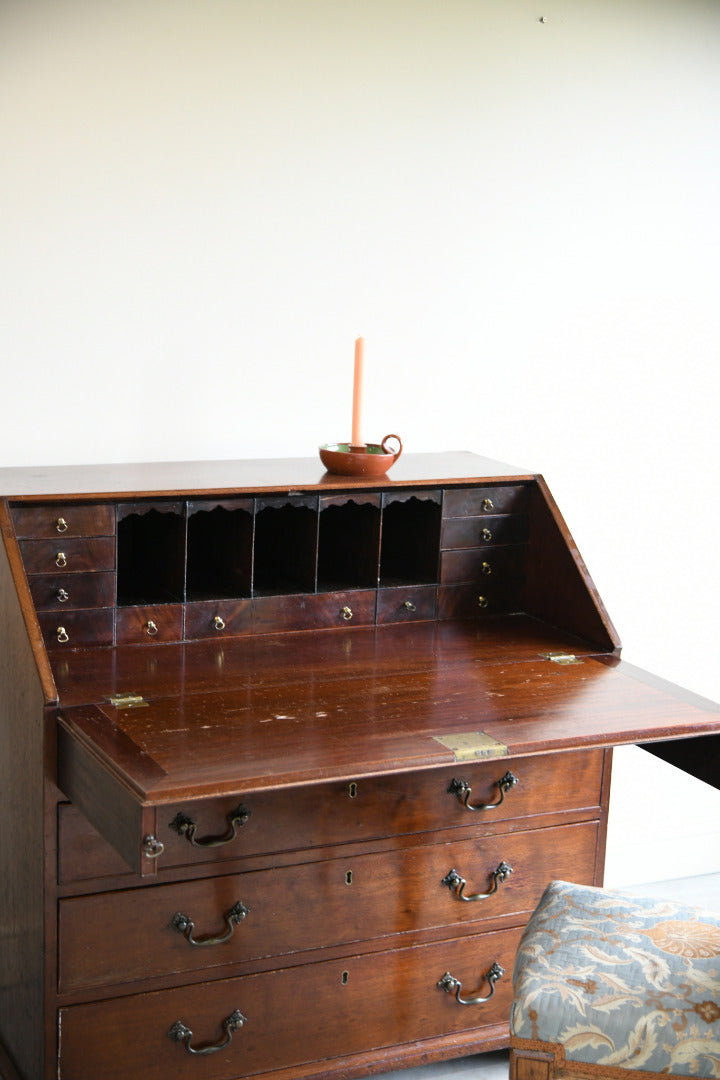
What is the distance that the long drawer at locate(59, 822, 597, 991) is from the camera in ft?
7.08

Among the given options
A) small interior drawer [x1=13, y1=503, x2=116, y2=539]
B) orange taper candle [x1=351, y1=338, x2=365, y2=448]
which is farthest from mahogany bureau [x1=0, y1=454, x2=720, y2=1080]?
orange taper candle [x1=351, y1=338, x2=365, y2=448]

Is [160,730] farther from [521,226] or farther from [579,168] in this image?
[579,168]

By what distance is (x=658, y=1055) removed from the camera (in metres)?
1.76

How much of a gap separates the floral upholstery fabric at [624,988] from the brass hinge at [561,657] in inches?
22.5

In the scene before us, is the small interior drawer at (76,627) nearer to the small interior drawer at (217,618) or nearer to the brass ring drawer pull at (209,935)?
the small interior drawer at (217,618)

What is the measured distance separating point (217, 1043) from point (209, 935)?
8.5 inches

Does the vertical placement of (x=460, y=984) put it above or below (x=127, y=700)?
below

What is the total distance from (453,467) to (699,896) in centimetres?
143

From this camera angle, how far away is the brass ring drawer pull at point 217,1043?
7.29 ft

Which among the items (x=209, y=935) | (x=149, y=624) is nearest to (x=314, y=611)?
(x=149, y=624)

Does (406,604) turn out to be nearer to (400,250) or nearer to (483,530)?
(483,530)

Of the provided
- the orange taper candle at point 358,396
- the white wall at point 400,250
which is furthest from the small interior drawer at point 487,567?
the white wall at point 400,250

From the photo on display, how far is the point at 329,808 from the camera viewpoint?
2244 mm

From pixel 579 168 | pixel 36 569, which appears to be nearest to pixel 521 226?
pixel 579 168
